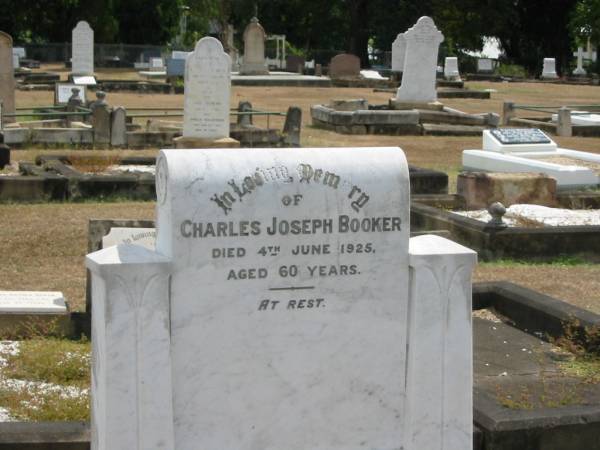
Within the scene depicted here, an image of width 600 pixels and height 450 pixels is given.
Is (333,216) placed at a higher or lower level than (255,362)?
higher

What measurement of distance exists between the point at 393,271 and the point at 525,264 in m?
6.57

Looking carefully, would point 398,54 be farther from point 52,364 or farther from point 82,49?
point 52,364

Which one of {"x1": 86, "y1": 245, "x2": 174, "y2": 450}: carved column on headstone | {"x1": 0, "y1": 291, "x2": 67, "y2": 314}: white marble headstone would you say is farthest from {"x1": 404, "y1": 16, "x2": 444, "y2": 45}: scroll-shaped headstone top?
{"x1": 86, "y1": 245, "x2": 174, "y2": 450}: carved column on headstone

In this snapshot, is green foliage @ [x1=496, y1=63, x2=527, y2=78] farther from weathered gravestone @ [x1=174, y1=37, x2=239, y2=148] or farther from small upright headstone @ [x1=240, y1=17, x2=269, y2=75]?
weathered gravestone @ [x1=174, y1=37, x2=239, y2=148]

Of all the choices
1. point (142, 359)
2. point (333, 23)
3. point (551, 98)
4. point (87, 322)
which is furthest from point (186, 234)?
point (333, 23)

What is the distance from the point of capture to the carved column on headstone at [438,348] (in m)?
4.76

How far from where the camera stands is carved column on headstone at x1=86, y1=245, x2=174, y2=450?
439 cm

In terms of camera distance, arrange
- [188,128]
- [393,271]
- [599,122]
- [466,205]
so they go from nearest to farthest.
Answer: [393,271] < [466,205] < [188,128] < [599,122]

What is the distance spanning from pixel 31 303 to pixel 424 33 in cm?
2007

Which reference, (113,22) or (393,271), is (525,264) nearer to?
(393,271)

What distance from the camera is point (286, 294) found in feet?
15.1

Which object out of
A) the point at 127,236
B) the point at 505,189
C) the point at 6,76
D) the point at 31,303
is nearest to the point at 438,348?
the point at 127,236

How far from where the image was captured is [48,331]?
25.3ft

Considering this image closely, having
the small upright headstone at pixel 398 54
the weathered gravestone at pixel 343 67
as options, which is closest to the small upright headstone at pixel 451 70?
the small upright headstone at pixel 398 54
